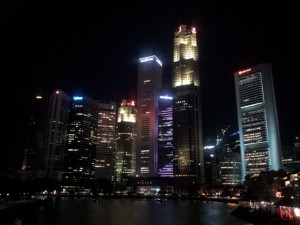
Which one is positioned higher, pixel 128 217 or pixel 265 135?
pixel 265 135

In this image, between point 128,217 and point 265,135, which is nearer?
point 128,217

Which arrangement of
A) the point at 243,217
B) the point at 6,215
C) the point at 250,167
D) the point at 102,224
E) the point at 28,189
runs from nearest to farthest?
1. the point at 102,224
2. the point at 6,215
3. the point at 243,217
4. the point at 28,189
5. the point at 250,167

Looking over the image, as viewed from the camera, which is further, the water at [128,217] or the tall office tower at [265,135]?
the tall office tower at [265,135]

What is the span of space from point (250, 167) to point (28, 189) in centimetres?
14010

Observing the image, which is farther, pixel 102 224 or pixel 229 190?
pixel 229 190

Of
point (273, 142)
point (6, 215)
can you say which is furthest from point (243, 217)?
point (273, 142)

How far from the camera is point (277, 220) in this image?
148 feet

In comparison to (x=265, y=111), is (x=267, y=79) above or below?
above

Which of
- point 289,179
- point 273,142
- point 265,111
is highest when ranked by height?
point 265,111

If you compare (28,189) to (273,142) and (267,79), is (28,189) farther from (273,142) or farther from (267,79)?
(267,79)

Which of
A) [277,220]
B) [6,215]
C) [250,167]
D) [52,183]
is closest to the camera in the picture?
[277,220]

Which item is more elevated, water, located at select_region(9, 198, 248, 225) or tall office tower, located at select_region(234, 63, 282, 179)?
tall office tower, located at select_region(234, 63, 282, 179)

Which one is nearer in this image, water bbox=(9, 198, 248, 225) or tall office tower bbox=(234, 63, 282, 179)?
water bbox=(9, 198, 248, 225)

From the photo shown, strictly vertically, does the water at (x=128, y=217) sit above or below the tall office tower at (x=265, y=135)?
below
